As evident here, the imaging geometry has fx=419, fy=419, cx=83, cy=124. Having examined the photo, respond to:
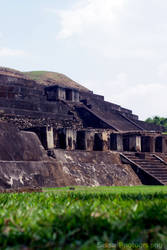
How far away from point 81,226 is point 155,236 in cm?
50

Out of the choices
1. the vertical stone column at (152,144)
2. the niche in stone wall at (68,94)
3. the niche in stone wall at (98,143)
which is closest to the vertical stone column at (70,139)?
the niche in stone wall at (98,143)

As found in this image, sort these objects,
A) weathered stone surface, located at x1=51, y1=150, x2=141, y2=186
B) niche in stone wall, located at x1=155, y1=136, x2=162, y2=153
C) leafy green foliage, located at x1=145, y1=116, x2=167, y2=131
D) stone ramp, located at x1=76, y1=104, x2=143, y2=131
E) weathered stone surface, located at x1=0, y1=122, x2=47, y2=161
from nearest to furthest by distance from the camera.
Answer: weathered stone surface, located at x1=0, y1=122, x2=47, y2=161, weathered stone surface, located at x1=51, y1=150, x2=141, y2=186, niche in stone wall, located at x1=155, y1=136, x2=162, y2=153, stone ramp, located at x1=76, y1=104, x2=143, y2=131, leafy green foliage, located at x1=145, y1=116, x2=167, y2=131

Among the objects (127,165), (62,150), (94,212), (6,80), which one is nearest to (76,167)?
(62,150)

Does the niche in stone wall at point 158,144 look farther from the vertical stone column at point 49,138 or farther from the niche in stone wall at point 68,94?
the vertical stone column at point 49,138

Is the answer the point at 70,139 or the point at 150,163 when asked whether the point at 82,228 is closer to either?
the point at 70,139

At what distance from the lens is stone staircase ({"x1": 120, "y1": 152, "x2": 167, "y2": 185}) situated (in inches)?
520

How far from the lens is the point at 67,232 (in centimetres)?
281

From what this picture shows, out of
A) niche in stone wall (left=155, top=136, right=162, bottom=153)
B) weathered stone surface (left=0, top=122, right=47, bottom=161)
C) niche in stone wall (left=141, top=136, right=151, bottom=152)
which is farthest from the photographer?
niche in stone wall (left=155, top=136, right=162, bottom=153)

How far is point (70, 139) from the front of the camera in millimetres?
12891

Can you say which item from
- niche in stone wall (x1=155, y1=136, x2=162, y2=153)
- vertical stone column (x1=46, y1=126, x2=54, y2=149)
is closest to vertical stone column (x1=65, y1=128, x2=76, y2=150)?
vertical stone column (x1=46, y1=126, x2=54, y2=149)

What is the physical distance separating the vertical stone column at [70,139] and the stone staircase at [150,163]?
1.88m

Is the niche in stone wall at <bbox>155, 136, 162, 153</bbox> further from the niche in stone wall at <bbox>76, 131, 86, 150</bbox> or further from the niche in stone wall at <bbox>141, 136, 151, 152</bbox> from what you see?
the niche in stone wall at <bbox>76, 131, 86, 150</bbox>

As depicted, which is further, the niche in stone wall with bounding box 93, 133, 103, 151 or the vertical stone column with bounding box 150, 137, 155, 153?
the vertical stone column with bounding box 150, 137, 155, 153

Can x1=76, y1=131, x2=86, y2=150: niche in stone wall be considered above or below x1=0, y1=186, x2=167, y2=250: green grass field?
above
